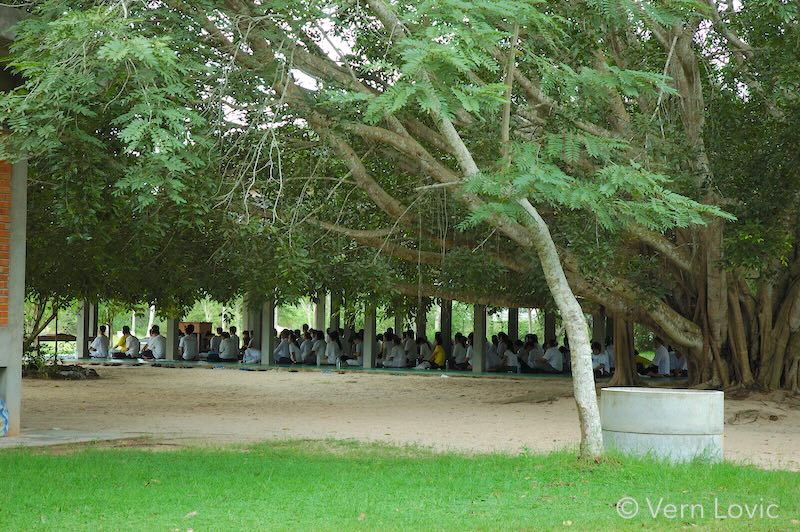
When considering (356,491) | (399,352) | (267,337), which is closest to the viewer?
(356,491)

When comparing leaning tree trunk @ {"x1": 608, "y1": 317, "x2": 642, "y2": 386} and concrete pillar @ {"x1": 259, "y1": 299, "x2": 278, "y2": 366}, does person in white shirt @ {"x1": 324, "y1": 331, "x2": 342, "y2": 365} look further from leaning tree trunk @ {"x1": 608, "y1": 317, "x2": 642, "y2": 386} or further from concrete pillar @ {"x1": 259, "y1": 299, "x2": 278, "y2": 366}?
leaning tree trunk @ {"x1": 608, "y1": 317, "x2": 642, "y2": 386}

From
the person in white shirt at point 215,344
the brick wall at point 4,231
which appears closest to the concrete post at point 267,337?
the person in white shirt at point 215,344

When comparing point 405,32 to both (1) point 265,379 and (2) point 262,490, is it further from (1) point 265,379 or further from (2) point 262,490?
(1) point 265,379

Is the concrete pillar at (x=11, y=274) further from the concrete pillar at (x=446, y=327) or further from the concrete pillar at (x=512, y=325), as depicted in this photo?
the concrete pillar at (x=512, y=325)

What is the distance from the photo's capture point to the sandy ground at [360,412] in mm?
13941

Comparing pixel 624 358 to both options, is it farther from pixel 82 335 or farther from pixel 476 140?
pixel 82 335

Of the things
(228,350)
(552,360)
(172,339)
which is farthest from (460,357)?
(172,339)

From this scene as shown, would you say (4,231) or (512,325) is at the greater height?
(4,231)

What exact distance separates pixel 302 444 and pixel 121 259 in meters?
4.87

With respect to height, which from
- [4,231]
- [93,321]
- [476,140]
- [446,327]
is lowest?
[446,327]

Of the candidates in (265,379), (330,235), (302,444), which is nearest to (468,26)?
(302,444)

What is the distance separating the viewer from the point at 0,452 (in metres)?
11.2

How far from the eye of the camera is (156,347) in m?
35.3

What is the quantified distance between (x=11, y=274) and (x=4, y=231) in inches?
19.8
